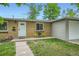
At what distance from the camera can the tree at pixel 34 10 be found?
530 cm

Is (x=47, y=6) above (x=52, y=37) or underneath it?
above

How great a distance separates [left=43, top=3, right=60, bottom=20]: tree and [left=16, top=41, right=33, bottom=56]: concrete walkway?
90cm

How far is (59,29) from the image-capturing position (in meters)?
5.41

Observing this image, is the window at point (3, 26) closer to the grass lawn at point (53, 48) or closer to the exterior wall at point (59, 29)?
the grass lawn at point (53, 48)

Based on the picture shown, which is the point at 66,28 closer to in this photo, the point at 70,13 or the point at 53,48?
the point at 70,13

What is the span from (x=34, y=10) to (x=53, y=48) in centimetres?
111

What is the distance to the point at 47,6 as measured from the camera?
5309 millimetres

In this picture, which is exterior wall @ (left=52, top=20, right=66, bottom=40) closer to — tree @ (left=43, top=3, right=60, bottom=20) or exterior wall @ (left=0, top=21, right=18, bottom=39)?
tree @ (left=43, top=3, right=60, bottom=20)

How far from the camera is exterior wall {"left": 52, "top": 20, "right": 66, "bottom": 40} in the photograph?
537cm

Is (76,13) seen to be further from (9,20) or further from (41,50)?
(9,20)

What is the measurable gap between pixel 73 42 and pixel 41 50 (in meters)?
0.86

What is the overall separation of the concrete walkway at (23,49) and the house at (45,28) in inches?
8.8

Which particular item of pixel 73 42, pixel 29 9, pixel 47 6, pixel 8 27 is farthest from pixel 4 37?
pixel 73 42

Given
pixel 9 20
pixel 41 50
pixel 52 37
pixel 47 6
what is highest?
pixel 47 6
